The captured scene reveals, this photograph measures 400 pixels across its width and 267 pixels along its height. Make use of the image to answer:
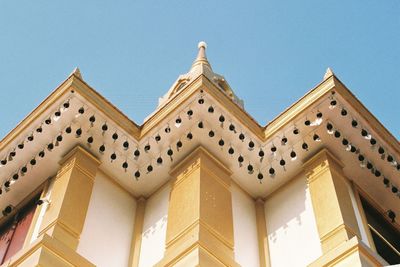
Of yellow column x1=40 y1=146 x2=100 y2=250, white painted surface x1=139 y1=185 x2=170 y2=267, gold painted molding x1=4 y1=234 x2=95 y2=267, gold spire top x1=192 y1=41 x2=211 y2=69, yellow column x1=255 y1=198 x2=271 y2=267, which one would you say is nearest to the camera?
gold painted molding x1=4 y1=234 x2=95 y2=267

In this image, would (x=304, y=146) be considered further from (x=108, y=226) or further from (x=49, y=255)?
(x=49, y=255)

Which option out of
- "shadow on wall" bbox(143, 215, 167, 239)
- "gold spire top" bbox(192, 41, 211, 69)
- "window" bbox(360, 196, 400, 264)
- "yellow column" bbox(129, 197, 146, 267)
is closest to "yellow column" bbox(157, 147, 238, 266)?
"shadow on wall" bbox(143, 215, 167, 239)

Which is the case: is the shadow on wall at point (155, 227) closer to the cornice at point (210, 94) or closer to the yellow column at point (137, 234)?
the yellow column at point (137, 234)

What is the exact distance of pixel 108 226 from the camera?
11.0 meters

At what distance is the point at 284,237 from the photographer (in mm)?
10914

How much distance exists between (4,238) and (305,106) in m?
5.15

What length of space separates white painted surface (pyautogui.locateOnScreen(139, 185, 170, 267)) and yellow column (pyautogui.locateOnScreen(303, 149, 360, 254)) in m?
2.27

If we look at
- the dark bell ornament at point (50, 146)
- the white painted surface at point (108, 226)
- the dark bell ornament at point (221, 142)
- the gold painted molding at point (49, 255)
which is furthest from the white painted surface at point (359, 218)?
the dark bell ornament at point (50, 146)

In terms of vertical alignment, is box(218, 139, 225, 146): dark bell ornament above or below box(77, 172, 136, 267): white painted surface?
above

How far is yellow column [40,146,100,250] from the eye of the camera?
32.8 feet

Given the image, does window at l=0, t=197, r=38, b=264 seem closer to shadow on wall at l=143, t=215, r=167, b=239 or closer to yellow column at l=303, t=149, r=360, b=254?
shadow on wall at l=143, t=215, r=167, b=239

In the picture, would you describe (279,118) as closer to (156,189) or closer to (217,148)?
(217,148)

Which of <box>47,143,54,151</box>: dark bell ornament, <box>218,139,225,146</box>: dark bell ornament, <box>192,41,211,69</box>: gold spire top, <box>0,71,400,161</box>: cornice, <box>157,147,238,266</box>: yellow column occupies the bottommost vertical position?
<box>157,147,238,266</box>: yellow column

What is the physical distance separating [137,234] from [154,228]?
0.91 feet
